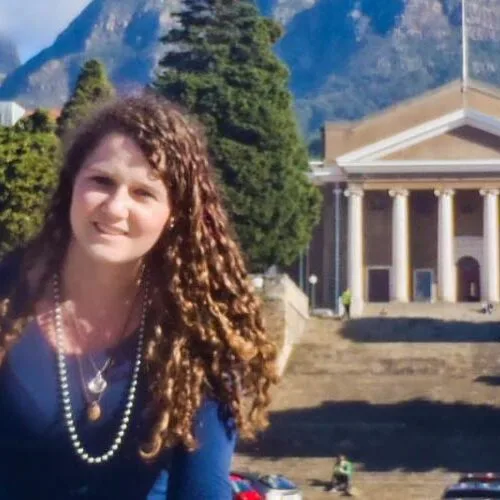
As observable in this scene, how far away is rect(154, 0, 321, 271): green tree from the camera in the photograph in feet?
113

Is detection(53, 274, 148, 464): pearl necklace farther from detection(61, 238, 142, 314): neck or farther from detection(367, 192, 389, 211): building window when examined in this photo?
detection(367, 192, 389, 211): building window

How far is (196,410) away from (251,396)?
10 centimetres

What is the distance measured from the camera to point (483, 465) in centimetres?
2753

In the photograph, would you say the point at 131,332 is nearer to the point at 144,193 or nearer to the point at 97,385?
the point at 97,385

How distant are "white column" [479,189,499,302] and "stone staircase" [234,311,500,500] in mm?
10216

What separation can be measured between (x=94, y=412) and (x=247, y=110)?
105ft

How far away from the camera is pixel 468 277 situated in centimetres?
5584

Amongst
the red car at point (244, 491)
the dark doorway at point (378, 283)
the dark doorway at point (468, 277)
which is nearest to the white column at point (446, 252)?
the dark doorway at point (468, 277)

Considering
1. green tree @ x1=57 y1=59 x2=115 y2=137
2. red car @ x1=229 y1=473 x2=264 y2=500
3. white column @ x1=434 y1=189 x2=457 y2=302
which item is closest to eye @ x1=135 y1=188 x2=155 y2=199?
red car @ x1=229 y1=473 x2=264 y2=500

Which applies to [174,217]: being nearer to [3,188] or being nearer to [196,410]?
[196,410]

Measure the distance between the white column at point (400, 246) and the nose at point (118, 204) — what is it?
50.8 m

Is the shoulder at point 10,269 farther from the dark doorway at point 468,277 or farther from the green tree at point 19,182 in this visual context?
the dark doorway at point 468,277

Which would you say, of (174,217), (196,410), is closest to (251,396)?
(196,410)

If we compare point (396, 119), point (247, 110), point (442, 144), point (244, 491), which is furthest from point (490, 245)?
point (244, 491)
